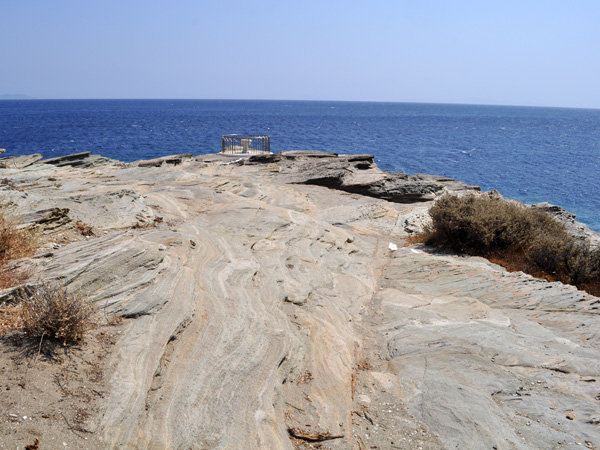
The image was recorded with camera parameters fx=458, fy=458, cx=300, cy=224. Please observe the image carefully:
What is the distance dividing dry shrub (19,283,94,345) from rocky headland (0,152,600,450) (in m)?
0.23

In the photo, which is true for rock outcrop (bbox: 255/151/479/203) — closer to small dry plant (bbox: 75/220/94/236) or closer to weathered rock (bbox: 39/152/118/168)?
weathered rock (bbox: 39/152/118/168)

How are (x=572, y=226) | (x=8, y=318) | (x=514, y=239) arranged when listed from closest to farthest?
(x=8, y=318)
(x=514, y=239)
(x=572, y=226)

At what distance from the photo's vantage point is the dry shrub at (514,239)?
13.3m

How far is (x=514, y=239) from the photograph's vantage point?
50.4 feet

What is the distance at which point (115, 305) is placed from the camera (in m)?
7.34

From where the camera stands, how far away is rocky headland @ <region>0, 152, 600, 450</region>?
549 centimetres

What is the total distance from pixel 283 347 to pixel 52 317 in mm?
3383

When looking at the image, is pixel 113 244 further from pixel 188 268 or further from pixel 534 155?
pixel 534 155

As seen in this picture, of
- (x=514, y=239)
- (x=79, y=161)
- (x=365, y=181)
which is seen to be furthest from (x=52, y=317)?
(x=79, y=161)

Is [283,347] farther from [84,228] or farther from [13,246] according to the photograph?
[84,228]

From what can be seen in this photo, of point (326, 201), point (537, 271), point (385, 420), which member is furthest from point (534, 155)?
point (385, 420)

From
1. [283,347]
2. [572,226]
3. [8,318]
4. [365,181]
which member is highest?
[8,318]

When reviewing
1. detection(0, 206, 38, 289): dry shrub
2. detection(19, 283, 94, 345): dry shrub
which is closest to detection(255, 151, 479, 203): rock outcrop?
detection(0, 206, 38, 289): dry shrub

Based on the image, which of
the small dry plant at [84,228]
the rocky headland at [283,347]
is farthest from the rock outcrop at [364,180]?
the small dry plant at [84,228]
